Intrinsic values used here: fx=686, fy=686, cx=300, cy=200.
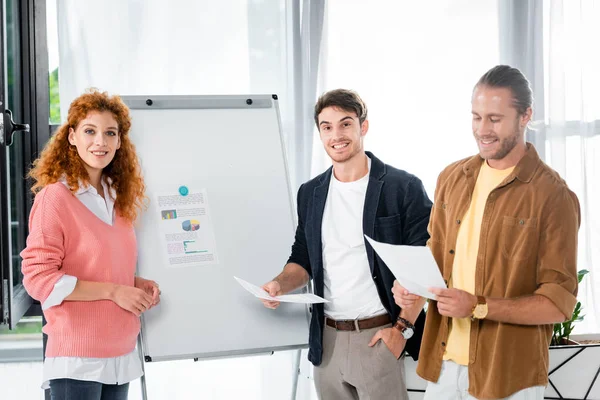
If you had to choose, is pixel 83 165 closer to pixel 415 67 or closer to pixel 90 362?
pixel 90 362

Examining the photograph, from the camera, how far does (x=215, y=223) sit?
8.40ft

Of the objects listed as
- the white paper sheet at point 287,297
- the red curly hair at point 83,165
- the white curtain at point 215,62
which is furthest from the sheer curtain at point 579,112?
the red curly hair at point 83,165

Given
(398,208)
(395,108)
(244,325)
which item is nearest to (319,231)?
(398,208)

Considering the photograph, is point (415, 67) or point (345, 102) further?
point (415, 67)

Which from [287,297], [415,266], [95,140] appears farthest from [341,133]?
[95,140]

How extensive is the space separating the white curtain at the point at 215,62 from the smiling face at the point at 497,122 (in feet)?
4.99

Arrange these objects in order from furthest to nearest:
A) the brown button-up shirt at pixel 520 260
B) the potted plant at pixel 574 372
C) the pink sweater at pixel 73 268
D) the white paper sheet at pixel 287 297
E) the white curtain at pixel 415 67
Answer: the white curtain at pixel 415 67, the potted plant at pixel 574 372, the white paper sheet at pixel 287 297, the pink sweater at pixel 73 268, the brown button-up shirt at pixel 520 260

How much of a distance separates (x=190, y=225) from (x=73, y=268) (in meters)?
0.54

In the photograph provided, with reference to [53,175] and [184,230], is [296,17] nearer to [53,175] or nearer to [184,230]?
[184,230]

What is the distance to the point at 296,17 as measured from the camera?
3.15 meters

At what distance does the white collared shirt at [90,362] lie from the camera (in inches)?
79.5

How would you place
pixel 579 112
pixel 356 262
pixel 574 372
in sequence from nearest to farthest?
1. pixel 356 262
2. pixel 574 372
3. pixel 579 112

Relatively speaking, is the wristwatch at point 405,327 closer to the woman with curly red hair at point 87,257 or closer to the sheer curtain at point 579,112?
the woman with curly red hair at point 87,257

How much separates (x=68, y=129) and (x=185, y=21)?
110cm
